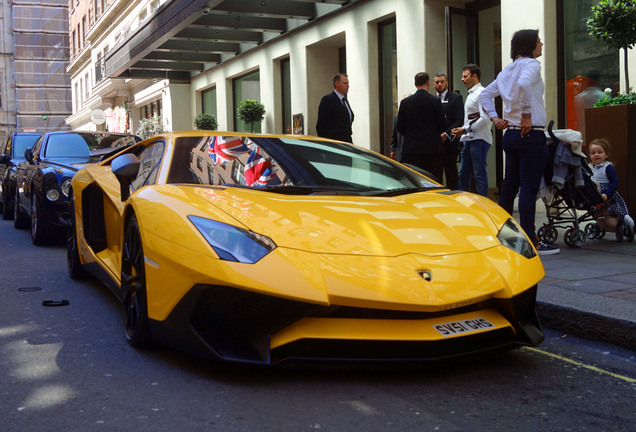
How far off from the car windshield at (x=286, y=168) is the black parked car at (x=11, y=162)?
7818 mm

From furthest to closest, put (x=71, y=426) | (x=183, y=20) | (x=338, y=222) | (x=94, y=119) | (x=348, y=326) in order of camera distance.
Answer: (x=94, y=119) < (x=183, y=20) < (x=338, y=222) < (x=348, y=326) < (x=71, y=426)

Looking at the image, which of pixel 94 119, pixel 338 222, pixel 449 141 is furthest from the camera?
pixel 94 119

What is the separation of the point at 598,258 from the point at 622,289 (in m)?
1.46

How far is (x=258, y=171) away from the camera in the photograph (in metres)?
4.11

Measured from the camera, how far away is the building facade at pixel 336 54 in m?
10.3

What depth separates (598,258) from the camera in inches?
240

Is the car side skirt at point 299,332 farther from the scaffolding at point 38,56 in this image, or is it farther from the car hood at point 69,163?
the scaffolding at point 38,56

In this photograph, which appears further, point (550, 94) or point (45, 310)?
point (550, 94)

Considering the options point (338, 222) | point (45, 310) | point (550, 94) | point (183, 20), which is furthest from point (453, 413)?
point (183, 20)

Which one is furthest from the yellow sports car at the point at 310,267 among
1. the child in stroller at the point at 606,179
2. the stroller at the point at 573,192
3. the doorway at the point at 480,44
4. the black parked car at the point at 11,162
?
the doorway at the point at 480,44

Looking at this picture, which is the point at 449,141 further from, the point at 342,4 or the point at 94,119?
the point at 94,119

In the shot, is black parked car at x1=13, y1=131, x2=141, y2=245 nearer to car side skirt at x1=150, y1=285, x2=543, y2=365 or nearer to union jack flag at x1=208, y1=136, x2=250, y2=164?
union jack flag at x1=208, y1=136, x2=250, y2=164

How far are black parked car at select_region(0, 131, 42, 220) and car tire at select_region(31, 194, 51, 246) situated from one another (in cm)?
306

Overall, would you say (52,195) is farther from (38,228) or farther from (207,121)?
(207,121)
